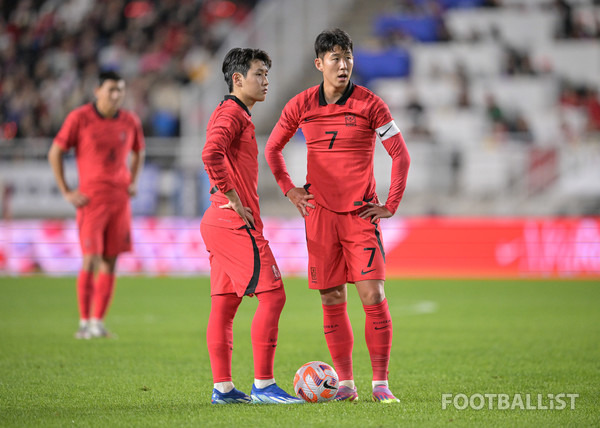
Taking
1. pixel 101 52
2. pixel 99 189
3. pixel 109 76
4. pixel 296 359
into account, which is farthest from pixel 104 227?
pixel 101 52

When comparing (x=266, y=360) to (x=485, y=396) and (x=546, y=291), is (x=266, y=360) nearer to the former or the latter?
(x=485, y=396)

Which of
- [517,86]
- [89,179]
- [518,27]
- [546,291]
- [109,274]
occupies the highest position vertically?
[518,27]

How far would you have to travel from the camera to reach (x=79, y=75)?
968 inches

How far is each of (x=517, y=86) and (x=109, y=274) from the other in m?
14.4

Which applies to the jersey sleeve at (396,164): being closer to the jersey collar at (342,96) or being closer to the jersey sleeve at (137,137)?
the jersey collar at (342,96)

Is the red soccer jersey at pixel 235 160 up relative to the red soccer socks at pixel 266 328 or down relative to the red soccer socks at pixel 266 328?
up

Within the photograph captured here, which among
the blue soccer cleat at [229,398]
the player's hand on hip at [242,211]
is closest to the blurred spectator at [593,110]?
the player's hand on hip at [242,211]

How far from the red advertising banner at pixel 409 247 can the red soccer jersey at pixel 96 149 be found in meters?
8.02

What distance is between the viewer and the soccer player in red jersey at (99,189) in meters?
9.17

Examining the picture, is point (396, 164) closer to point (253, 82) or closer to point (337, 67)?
point (337, 67)

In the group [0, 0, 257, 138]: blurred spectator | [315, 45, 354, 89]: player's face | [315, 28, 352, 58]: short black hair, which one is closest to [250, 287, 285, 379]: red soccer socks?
[315, 45, 354, 89]: player's face

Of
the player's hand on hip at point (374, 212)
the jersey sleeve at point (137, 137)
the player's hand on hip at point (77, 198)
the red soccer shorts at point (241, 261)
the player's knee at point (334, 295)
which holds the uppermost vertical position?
the jersey sleeve at point (137, 137)

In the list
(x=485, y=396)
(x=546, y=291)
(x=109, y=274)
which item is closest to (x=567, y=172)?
(x=546, y=291)

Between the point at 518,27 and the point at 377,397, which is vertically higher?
the point at 518,27
